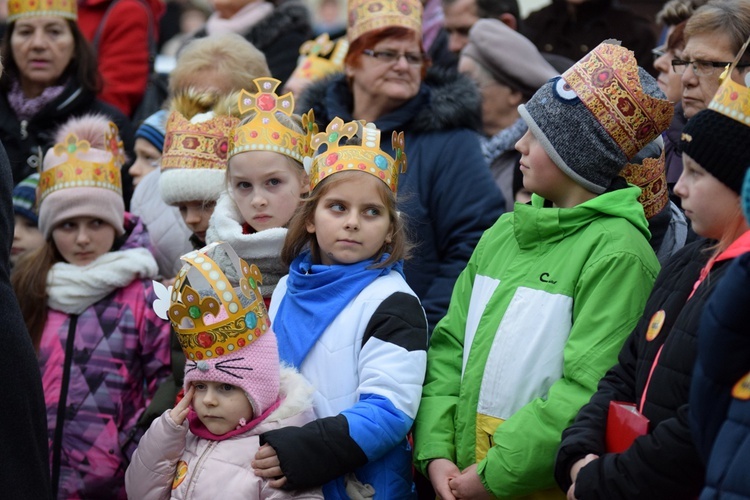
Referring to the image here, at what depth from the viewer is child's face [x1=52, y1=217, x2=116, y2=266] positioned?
5.50 metres

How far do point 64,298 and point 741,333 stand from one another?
3.32 m

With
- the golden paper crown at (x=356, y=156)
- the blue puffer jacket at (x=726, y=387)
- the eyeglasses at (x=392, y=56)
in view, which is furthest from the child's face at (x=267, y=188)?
the blue puffer jacket at (x=726, y=387)

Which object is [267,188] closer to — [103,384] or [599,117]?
[103,384]

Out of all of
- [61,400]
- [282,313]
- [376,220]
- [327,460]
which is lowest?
[61,400]

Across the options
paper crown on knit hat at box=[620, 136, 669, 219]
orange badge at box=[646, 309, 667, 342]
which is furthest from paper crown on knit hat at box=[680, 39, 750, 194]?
paper crown on knit hat at box=[620, 136, 669, 219]

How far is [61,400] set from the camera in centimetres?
523

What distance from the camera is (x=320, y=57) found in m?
7.02

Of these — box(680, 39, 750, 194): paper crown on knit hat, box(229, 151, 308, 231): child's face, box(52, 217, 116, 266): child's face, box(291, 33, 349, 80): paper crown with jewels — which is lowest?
box(52, 217, 116, 266): child's face

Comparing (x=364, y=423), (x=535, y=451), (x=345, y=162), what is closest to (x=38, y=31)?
(x=345, y=162)

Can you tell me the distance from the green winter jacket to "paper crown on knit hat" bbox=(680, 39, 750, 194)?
1.81ft

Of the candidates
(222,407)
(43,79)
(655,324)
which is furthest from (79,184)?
(655,324)

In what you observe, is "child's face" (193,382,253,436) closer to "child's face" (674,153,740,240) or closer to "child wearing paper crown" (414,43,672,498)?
"child wearing paper crown" (414,43,672,498)

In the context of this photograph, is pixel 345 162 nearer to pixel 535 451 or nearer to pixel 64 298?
pixel 535 451

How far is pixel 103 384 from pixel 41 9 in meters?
2.56
